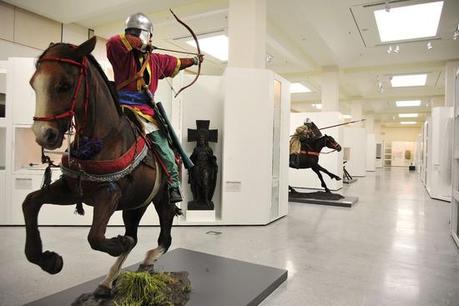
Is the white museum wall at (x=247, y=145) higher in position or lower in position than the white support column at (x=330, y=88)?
lower

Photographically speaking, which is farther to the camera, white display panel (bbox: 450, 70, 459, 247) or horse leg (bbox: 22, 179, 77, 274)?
white display panel (bbox: 450, 70, 459, 247)

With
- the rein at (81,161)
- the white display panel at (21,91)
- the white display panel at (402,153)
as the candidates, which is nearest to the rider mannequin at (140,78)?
the rein at (81,161)

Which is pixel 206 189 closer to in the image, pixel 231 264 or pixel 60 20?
pixel 231 264

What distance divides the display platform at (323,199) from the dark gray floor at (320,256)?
0.99 metres

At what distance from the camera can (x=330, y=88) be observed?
1267 cm

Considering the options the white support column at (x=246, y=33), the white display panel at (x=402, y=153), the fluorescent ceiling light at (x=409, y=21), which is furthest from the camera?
the white display panel at (x=402, y=153)

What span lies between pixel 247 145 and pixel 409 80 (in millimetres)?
11328

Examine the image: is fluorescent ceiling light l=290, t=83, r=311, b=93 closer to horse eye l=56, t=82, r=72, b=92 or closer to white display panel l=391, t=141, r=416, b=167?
horse eye l=56, t=82, r=72, b=92

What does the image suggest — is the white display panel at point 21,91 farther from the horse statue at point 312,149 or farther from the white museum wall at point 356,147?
the white museum wall at point 356,147

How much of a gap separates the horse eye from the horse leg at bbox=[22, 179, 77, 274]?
54 cm

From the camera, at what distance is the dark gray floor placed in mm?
3051

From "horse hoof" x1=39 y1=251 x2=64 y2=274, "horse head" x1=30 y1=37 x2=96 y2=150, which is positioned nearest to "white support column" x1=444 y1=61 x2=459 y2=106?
"horse head" x1=30 y1=37 x2=96 y2=150

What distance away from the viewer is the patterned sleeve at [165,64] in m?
2.46

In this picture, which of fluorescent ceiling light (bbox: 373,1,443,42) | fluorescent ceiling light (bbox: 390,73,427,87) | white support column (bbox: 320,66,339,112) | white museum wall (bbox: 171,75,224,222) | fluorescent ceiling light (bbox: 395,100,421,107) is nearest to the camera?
white museum wall (bbox: 171,75,224,222)
